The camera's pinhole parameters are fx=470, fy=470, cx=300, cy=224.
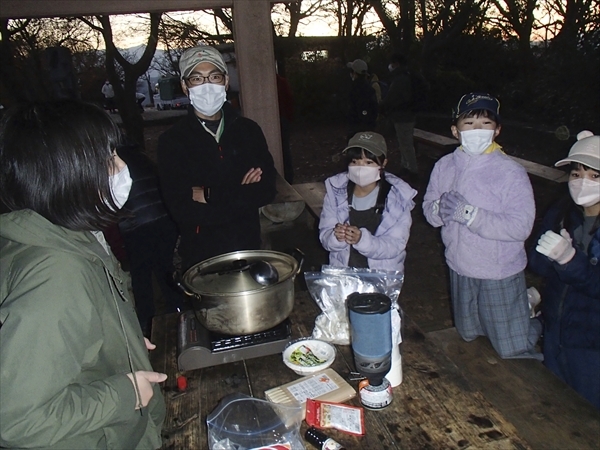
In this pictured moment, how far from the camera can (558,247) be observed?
199 cm

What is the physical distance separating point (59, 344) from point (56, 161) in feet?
1.36

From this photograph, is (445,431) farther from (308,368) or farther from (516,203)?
(516,203)

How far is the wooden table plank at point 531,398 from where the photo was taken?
198cm

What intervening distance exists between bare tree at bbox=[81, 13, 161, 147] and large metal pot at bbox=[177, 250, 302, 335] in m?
6.02

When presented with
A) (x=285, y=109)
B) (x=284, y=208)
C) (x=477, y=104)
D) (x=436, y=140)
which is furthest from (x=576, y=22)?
(x=477, y=104)

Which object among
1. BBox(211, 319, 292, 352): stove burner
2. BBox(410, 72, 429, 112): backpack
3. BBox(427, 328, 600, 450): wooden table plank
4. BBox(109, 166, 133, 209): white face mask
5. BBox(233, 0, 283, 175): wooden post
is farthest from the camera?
BBox(410, 72, 429, 112): backpack

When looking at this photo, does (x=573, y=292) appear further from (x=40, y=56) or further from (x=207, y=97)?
(x=40, y=56)

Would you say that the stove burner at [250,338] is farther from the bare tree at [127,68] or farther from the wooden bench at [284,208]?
the bare tree at [127,68]

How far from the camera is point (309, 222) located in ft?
16.7

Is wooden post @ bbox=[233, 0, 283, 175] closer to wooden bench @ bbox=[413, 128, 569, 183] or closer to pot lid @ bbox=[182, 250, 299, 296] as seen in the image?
wooden bench @ bbox=[413, 128, 569, 183]

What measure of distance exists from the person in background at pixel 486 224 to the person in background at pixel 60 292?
174 cm

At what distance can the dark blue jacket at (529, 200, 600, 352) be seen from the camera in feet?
6.59

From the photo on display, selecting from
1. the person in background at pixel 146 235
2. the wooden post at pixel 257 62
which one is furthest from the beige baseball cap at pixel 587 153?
the wooden post at pixel 257 62

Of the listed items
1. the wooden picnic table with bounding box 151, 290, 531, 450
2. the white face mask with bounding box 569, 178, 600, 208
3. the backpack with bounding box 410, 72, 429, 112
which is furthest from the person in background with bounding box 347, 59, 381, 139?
the wooden picnic table with bounding box 151, 290, 531, 450
